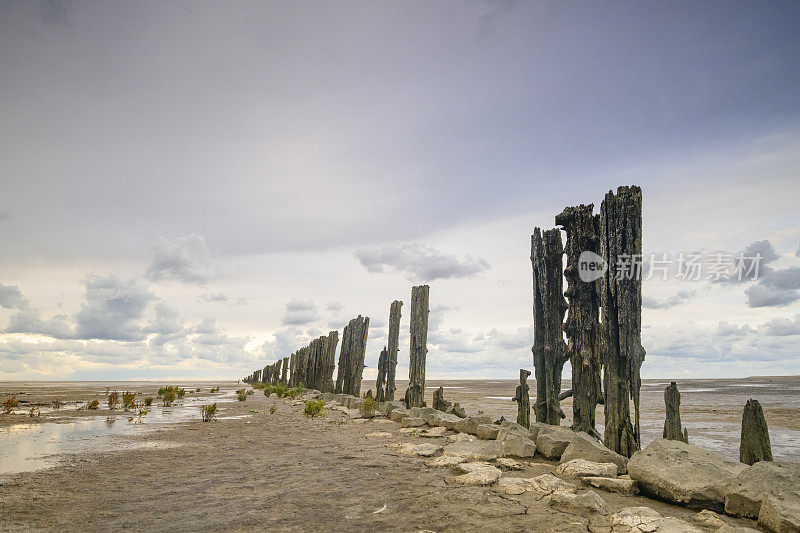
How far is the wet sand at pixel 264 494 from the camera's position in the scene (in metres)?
4.34

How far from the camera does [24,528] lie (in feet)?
14.3

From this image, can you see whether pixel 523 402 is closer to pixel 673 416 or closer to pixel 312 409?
pixel 673 416

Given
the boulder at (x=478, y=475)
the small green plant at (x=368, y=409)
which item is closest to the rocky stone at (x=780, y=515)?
the boulder at (x=478, y=475)

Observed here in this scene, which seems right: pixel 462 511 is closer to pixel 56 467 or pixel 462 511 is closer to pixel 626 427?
pixel 626 427

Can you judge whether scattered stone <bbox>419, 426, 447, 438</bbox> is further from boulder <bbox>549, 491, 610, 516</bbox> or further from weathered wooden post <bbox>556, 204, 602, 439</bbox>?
boulder <bbox>549, 491, 610, 516</bbox>

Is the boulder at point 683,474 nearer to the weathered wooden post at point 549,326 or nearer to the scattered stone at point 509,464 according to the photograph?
the scattered stone at point 509,464

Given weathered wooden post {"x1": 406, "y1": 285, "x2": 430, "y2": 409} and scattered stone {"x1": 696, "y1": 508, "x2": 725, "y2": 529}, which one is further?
weathered wooden post {"x1": 406, "y1": 285, "x2": 430, "y2": 409}

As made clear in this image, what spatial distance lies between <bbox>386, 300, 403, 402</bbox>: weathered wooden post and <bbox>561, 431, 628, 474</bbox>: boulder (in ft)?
33.4

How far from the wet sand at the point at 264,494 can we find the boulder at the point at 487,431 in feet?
6.06

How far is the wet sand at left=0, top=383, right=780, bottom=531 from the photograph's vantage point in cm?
434

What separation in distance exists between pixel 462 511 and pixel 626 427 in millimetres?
3646

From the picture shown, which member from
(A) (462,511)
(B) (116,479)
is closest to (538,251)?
(A) (462,511)

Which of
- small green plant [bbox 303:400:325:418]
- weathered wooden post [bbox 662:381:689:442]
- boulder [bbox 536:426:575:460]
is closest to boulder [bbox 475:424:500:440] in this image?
boulder [bbox 536:426:575:460]

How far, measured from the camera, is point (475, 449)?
26.3 ft
